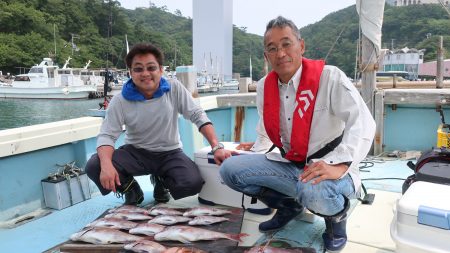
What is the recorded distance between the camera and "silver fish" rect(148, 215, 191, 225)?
2412mm

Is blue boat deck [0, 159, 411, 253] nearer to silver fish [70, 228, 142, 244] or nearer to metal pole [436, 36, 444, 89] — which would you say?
silver fish [70, 228, 142, 244]

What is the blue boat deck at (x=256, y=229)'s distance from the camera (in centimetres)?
226

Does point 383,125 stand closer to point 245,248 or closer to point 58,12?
point 245,248

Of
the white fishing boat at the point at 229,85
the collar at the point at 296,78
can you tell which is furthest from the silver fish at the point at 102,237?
the white fishing boat at the point at 229,85

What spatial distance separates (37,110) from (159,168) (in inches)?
1174

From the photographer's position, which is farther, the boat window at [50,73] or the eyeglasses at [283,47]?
the boat window at [50,73]

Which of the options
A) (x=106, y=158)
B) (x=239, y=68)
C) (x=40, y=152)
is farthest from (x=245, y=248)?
(x=239, y=68)

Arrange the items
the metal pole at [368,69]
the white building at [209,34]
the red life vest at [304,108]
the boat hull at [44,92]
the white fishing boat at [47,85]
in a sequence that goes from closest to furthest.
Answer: the red life vest at [304,108], the metal pole at [368,69], the white fishing boat at [47,85], the boat hull at [44,92], the white building at [209,34]

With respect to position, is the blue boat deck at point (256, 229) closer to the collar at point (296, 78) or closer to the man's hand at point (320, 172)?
the man's hand at point (320, 172)

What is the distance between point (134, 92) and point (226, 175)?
1.04 metres

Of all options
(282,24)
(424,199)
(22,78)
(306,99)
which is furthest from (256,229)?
(22,78)

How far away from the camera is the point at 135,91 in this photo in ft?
9.32

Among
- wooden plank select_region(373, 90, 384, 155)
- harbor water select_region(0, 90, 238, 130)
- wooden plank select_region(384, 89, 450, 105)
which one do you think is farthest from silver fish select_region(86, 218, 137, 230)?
harbor water select_region(0, 90, 238, 130)

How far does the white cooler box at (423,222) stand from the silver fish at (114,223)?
1607 millimetres
